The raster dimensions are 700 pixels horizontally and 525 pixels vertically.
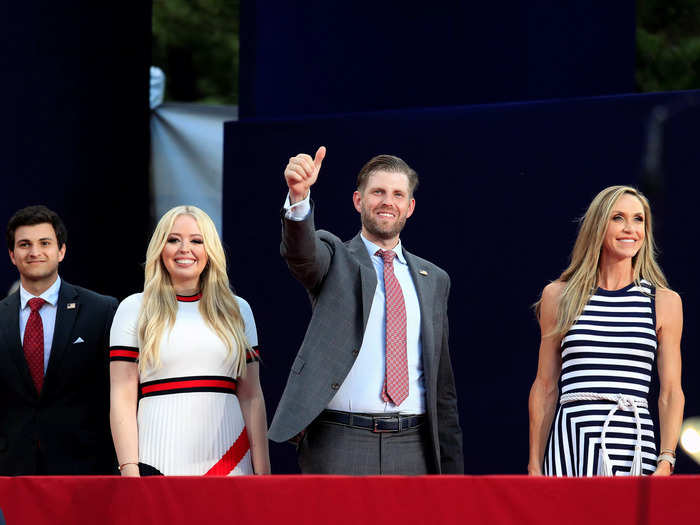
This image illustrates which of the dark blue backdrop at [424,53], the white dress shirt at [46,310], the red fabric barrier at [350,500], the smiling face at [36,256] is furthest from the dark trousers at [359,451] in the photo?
the dark blue backdrop at [424,53]

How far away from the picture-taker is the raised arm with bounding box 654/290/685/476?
12.7ft

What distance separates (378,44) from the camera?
6.50 m

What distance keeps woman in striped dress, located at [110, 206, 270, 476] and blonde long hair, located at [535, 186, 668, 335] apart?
3.66 feet

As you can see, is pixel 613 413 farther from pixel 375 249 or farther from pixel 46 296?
pixel 46 296

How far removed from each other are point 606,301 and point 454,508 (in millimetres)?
1367

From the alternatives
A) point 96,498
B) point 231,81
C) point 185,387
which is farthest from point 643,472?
point 231,81

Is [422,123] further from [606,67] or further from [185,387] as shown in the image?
[185,387]

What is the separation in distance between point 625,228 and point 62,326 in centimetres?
219

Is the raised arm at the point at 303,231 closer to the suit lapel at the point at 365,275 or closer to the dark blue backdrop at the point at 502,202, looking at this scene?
the suit lapel at the point at 365,275

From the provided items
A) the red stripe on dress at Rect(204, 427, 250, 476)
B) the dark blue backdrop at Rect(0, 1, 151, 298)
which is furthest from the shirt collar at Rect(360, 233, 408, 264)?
the dark blue backdrop at Rect(0, 1, 151, 298)

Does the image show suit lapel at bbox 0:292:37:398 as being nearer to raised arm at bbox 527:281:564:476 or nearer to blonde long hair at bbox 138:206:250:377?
blonde long hair at bbox 138:206:250:377

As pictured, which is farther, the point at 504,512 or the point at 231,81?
the point at 231,81

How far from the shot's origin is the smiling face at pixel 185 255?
4.12 metres

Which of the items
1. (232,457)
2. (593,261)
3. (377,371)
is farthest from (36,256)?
(593,261)
